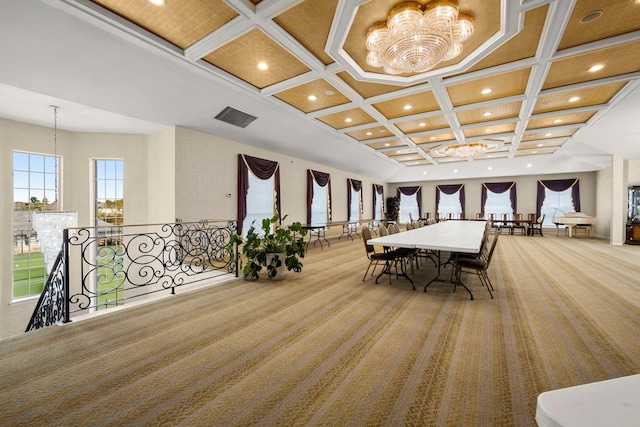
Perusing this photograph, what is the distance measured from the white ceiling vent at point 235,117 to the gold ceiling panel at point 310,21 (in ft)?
8.52

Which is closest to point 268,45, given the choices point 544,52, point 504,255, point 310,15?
point 310,15

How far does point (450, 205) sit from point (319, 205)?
8.20 metres

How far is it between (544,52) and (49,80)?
6814mm

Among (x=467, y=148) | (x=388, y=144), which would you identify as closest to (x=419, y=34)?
(x=388, y=144)

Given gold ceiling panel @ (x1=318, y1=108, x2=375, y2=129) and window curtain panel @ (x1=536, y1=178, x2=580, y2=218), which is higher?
gold ceiling panel @ (x1=318, y1=108, x2=375, y2=129)

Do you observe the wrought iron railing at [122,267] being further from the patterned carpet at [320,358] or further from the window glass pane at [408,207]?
the window glass pane at [408,207]

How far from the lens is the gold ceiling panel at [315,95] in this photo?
16.4 feet

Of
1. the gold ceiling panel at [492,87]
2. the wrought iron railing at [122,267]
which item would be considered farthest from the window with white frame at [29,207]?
the gold ceiling panel at [492,87]

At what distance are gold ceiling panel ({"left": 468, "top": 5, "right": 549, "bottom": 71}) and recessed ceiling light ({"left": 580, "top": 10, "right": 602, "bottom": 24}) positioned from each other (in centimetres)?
38

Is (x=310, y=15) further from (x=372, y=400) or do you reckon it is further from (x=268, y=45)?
(x=372, y=400)

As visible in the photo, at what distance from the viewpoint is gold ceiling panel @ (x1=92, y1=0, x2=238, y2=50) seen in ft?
9.84

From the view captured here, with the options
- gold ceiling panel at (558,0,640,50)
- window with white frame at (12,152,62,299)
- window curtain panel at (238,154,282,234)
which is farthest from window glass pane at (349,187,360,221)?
window with white frame at (12,152,62,299)

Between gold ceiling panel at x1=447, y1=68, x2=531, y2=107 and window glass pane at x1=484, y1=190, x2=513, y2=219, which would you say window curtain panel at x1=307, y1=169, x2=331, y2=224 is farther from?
window glass pane at x1=484, y1=190, x2=513, y2=219

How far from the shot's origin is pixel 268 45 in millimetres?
3719
